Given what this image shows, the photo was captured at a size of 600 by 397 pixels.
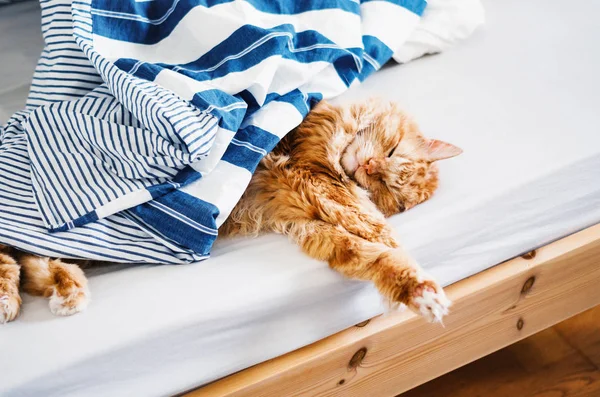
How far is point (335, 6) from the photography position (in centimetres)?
151

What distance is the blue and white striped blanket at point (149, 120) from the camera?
113cm

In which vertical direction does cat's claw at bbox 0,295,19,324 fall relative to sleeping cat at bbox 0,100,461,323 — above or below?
below

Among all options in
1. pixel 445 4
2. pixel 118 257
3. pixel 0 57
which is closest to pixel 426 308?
pixel 118 257

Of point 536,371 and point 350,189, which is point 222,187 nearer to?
point 350,189

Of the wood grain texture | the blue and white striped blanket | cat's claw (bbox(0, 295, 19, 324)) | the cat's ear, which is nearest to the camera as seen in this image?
cat's claw (bbox(0, 295, 19, 324))

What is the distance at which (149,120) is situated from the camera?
1116 mm

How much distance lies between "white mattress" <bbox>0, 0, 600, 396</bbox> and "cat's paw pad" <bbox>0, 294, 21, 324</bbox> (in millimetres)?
18

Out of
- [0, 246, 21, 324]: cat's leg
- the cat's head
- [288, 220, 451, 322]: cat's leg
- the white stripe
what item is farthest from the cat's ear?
[0, 246, 21, 324]: cat's leg

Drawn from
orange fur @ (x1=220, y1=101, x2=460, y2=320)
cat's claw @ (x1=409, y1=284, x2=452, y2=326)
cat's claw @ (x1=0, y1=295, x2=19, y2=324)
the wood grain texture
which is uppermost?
orange fur @ (x1=220, y1=101, x2=460, y2=320)

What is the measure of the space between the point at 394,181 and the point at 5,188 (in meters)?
0.83

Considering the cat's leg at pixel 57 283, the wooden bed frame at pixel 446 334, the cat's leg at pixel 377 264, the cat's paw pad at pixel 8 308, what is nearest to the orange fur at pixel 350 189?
the cat's leg at pixel 377 264

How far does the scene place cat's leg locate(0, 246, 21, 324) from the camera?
100 cm

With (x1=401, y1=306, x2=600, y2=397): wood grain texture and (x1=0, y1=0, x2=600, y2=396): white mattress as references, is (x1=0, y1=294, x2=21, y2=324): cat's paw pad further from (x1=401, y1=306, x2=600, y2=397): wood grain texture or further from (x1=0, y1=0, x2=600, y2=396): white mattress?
(x1=401, y1=306, x2=600, y2=397): wood grain texture

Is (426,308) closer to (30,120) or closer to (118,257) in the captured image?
(118,257)
